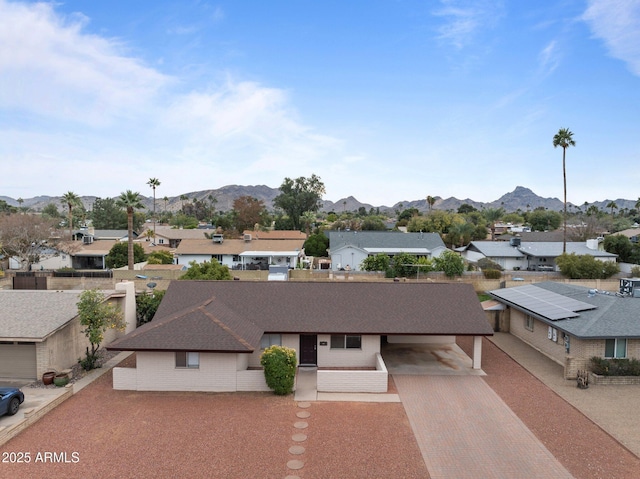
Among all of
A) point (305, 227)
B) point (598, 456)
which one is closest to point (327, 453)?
point (598, 456)

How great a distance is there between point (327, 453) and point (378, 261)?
115 feet

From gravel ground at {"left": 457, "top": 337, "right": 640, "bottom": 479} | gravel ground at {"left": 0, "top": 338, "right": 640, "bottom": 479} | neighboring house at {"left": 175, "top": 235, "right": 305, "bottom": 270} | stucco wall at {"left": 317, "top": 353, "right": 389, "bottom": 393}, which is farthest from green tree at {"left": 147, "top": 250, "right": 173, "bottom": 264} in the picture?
gravel ground at {"left": 457, "top": 337, "right": 640, "bottom": 479}

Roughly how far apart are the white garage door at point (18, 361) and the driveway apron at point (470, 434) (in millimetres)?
17057

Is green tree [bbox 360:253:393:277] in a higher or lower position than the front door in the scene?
higher

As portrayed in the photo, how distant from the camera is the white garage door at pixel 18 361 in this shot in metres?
19.8

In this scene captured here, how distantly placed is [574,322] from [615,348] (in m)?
2.02

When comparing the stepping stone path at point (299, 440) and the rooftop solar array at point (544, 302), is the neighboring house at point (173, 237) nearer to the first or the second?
the rooftop solar array at point (544, 302)

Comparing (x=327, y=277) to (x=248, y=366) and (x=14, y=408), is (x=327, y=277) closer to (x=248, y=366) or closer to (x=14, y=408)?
(x=248, y=366)

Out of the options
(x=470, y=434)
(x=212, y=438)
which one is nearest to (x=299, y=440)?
(x=212, y=438)

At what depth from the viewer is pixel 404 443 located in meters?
14.0

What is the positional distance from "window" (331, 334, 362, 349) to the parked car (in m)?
13.4

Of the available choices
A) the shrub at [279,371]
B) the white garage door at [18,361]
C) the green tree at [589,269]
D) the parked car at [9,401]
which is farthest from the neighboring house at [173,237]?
the shrub at [279,371]

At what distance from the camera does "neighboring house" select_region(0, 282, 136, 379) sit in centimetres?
1956

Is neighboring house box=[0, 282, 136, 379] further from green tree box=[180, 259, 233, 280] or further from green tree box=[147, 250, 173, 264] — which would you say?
green tree box=[147, 250, 173, 264]
